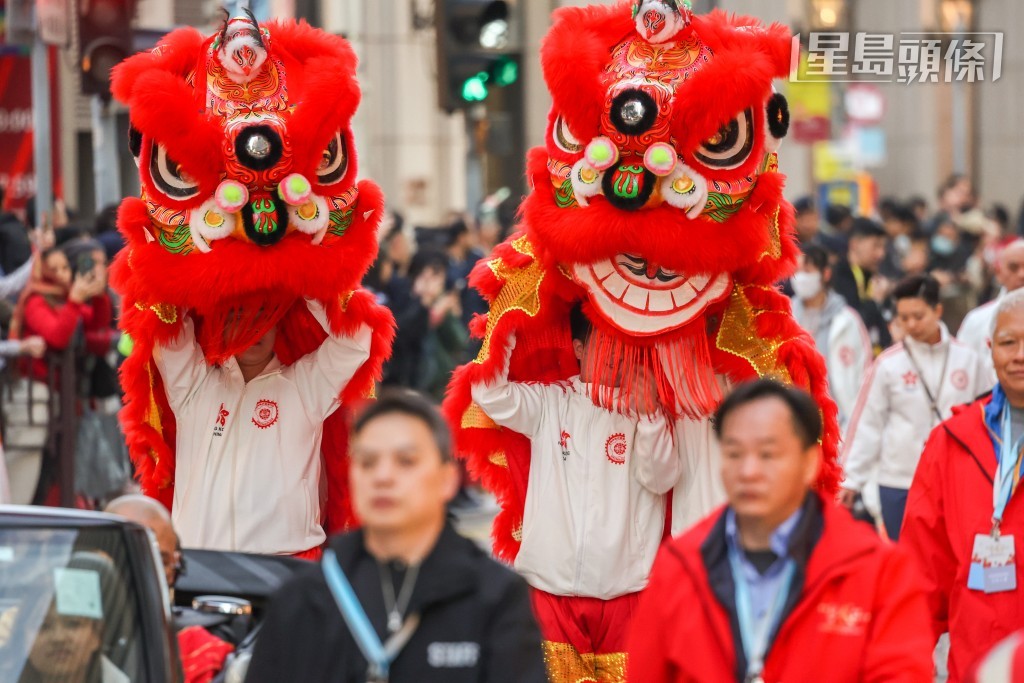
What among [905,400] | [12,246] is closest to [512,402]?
[905,400]

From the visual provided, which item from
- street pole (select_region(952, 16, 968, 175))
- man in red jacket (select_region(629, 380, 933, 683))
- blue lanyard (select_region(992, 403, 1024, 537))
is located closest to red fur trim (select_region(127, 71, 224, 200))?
blue lanyard (select_region(992, 403, 1024, 537))

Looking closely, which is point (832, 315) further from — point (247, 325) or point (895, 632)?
point (895, 632)

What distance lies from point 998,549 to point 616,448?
1.30 meters

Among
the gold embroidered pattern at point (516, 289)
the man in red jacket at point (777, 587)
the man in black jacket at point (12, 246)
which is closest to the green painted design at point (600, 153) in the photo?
the gold embroidered pattern at point (516, 289)

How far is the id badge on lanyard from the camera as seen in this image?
6051mm

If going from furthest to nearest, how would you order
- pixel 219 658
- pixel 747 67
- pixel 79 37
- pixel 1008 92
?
pixel 1008 92, pixel 79 37, pixel 747 67, pixel 219 658

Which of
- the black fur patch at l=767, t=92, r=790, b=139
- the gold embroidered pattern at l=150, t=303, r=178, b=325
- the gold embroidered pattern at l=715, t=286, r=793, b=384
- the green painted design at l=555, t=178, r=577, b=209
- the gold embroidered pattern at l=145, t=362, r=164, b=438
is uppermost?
the black fur patch at l=767, t=92, r=790, b=139

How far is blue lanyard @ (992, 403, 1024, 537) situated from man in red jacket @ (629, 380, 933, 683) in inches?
75.2

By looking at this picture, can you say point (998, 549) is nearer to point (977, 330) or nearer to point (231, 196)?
point (231, 196)

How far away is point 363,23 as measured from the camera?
2258 cm

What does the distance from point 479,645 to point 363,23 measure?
19.2 m

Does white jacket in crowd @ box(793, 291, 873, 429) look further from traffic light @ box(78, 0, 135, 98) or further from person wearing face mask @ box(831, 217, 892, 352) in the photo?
traffic light @ box(78, 0, 135, 98)

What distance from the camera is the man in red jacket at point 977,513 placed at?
607cm

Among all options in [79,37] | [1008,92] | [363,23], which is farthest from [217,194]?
[1008,92]
